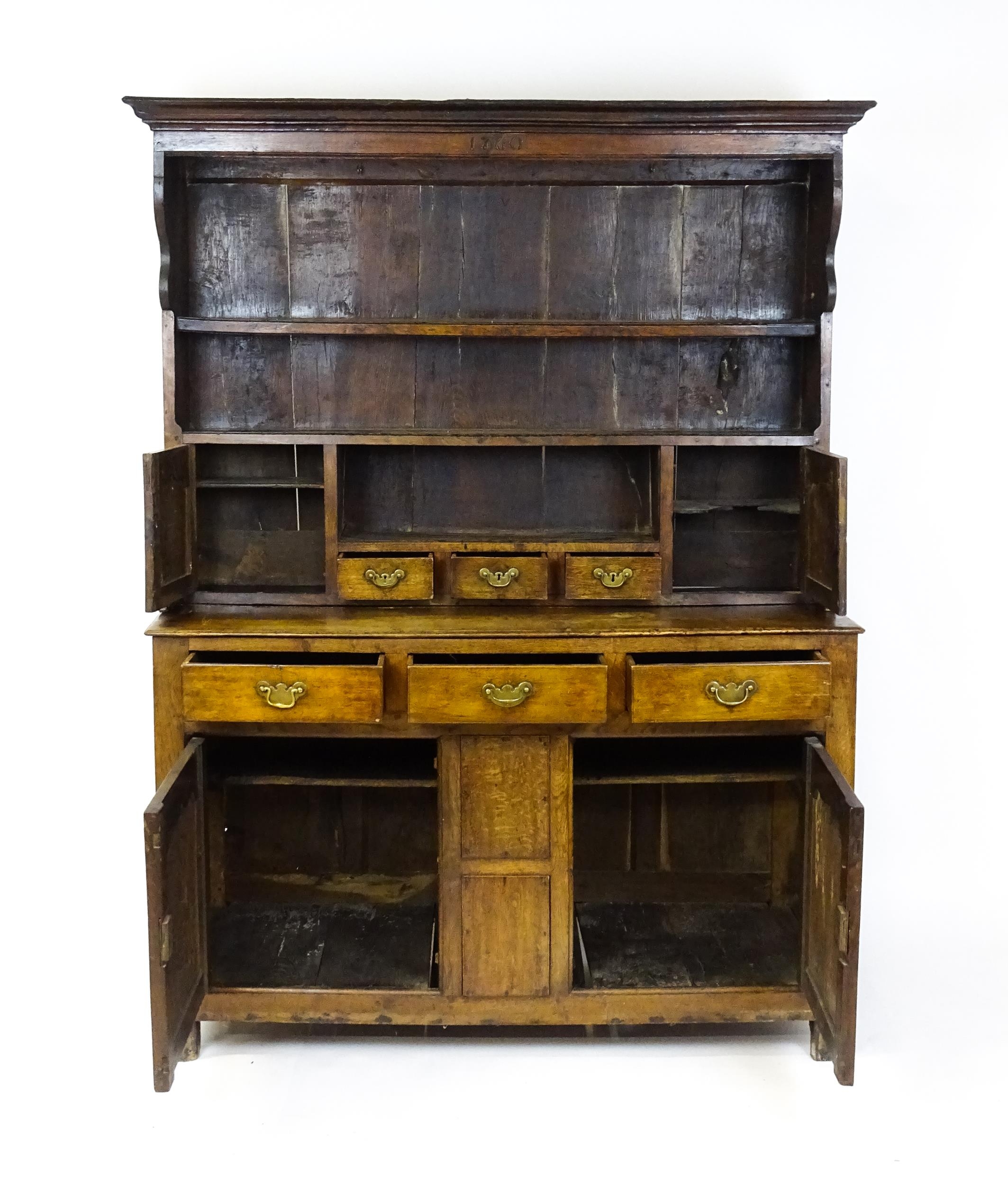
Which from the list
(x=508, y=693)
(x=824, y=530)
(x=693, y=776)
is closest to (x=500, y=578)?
(x=508, y=693)

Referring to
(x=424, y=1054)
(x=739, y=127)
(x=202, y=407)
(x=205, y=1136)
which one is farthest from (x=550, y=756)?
(x=739, y=127)

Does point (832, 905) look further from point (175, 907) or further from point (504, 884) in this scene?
point (175, 907)

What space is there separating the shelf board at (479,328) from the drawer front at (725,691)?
0.88m

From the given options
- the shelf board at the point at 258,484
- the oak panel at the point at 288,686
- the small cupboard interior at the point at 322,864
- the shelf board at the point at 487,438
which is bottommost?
the small cupboard interior at the point at 322,864

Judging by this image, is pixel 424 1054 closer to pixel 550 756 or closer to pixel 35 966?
pixel 550 756

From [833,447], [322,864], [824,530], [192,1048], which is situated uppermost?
[833,447]

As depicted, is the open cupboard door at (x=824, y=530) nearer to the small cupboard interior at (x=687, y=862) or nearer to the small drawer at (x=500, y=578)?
the small cupboard interior at (x=687, y=862)

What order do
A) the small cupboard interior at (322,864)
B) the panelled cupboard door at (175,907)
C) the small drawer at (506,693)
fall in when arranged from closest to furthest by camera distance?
1. the panelled cupboard door at (175,907)
2. the small drawer at (506,693)
3. the small cupboard interior at (322,864)

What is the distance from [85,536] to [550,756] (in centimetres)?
167

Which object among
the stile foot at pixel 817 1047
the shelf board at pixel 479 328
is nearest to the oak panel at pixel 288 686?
the shelf board at pixel 479 328

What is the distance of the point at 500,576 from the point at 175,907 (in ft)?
3.75

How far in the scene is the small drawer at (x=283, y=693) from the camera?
9.11ft

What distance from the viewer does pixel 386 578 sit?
319cm

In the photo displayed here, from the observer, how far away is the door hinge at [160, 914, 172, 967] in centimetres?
255
